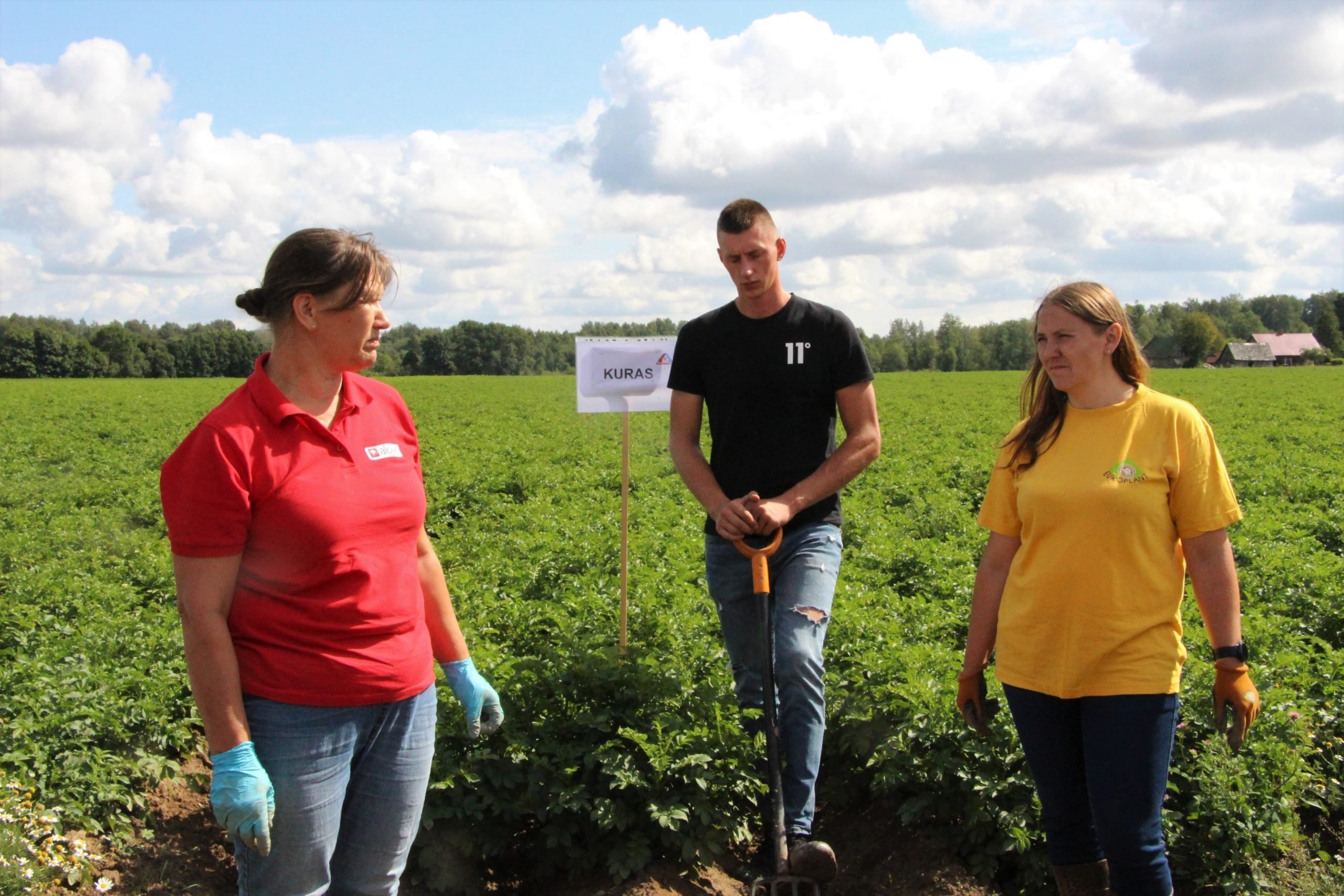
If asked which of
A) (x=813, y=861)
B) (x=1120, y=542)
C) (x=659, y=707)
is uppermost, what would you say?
(x=1120, y=542)

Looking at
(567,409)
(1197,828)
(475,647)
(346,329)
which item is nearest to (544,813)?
(475,647)

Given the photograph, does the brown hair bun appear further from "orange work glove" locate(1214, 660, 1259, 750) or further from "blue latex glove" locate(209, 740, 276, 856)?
"orange work glove" locate(1214, 660, 1259, 750)

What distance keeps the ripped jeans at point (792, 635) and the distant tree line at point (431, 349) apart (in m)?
63.6

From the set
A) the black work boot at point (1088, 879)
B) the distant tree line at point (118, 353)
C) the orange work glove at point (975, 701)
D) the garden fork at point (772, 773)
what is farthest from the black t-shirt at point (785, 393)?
the distant tree line at point (118, 353)

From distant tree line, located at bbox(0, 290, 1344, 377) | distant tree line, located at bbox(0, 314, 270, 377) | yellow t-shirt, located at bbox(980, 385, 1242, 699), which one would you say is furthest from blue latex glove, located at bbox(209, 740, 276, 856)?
distant tree line, located at bbox(0, 314, 270, 377)

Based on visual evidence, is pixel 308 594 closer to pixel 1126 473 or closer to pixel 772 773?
pixel 772 773

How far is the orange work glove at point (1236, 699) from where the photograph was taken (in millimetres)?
2871

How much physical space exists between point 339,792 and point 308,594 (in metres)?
0.49

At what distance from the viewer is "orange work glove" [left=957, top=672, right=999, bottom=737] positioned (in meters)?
3.32

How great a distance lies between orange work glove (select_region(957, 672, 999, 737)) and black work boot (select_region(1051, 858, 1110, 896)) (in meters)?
0.48

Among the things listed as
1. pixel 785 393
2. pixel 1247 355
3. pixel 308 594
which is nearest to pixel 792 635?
pixel 785 393

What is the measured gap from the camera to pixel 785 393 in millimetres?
3916

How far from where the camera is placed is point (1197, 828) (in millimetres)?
4047

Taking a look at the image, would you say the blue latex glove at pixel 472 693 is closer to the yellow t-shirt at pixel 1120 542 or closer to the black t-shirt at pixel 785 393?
the black t-shirt at pixel 785 393
